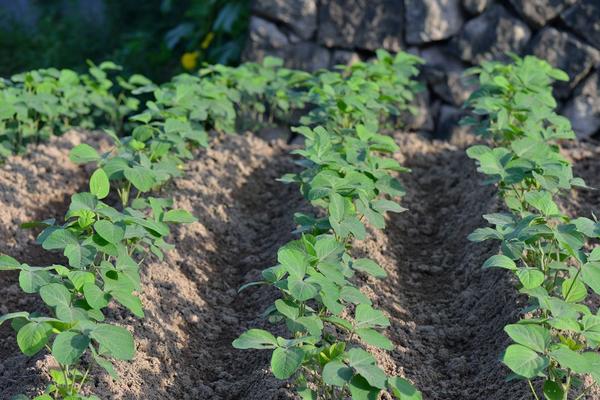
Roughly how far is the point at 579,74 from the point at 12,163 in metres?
3.17

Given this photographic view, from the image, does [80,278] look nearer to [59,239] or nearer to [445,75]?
[59,239]

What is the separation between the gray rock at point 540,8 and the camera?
5.99 meters

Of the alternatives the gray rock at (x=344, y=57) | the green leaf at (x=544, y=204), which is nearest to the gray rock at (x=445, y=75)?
the gray rock at (x=344, y=57)

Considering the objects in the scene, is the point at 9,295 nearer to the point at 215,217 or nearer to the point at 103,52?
the point at 215,217

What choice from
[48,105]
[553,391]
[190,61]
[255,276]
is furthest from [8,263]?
[190,61]

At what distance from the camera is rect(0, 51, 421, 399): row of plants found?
2693 millimetres

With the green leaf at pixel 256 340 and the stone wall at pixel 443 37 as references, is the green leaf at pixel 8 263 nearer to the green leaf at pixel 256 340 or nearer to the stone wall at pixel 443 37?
the green leaf at pixel 256 340

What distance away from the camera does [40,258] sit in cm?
411

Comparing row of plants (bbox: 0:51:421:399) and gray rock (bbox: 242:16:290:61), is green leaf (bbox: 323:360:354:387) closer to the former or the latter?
row of plants (bbox: 0:51:421:399)

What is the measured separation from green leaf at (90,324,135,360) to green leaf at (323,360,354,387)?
48 centimetres

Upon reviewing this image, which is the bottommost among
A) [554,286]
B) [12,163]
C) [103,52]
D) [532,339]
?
[103,52]

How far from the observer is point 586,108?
6047 mm

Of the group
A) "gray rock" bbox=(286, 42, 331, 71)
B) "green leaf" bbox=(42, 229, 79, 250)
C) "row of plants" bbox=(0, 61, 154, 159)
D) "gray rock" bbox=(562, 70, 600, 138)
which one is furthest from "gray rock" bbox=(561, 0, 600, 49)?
"green leaf" bbox=(42, 229, 79, 250)

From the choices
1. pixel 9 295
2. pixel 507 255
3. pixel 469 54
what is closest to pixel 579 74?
pixel 469 54
